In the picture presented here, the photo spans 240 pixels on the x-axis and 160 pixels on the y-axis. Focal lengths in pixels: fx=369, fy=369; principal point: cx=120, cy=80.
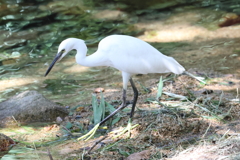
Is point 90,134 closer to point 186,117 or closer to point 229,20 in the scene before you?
point 186,117

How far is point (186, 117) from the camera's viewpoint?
3.80 m

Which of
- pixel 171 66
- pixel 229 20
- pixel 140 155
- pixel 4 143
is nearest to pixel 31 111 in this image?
pixel 4 143

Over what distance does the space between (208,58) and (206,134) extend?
2.71 m

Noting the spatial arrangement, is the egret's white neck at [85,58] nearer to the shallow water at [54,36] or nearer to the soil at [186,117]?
the soil at [186,117]

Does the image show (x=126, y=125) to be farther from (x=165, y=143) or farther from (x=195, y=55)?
(x=195, y=55)

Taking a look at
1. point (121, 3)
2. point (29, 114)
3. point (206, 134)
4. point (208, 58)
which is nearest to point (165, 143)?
point (206, 134)

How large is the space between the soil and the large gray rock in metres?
0.23

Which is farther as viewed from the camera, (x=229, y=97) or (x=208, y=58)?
(x=208, y=58)

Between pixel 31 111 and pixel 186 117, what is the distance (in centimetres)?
185

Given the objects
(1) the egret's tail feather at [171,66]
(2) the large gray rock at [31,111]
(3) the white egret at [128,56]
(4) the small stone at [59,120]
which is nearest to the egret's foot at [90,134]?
(3) the white egret at [128,56]

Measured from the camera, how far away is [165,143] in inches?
134

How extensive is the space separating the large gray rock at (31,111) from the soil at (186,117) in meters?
0.23

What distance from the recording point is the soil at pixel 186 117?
303cm

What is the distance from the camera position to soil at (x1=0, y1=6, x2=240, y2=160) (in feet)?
9.95
